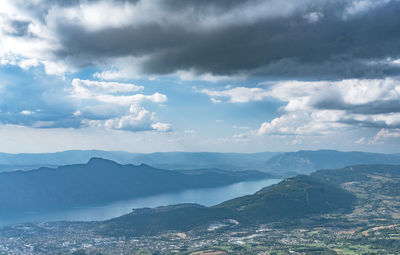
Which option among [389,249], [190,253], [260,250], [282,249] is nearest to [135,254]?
[190,253]

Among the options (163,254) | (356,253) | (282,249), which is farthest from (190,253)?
(356,253)

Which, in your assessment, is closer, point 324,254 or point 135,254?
point 324,254

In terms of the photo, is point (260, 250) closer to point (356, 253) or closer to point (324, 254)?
point (324, 254)

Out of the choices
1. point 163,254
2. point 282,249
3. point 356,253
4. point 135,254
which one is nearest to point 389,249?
point 356,253

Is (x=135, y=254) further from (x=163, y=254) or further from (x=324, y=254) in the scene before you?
(x=324, y=254)

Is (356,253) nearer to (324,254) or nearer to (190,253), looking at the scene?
(324,254)

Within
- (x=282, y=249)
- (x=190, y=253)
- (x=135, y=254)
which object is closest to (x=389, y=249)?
(x=282, y=249)

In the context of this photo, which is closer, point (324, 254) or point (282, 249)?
point (324, 254)
